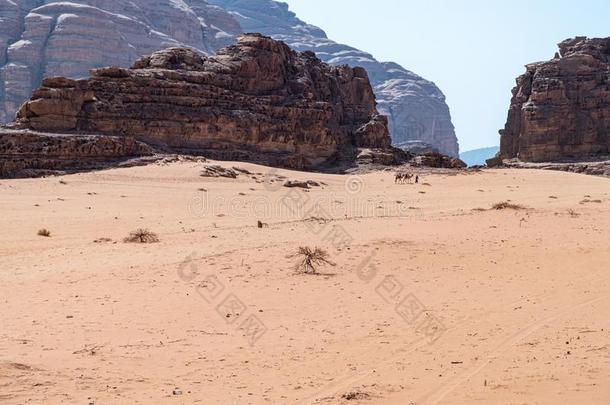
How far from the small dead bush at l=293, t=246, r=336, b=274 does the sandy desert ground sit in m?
0.20

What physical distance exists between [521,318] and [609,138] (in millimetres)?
57283

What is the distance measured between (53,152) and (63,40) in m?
85.2

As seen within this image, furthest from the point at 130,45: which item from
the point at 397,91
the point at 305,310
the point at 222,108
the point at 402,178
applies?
the point at 305,310

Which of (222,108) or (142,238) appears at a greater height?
(222,108)

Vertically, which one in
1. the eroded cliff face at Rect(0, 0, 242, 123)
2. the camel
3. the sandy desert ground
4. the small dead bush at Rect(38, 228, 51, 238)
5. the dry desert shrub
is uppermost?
the eroded cliff face at Rect(0, 0, 242, 123)

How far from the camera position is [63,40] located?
353ft

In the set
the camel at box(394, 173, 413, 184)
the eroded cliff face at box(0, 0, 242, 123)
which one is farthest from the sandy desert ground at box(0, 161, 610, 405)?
the eroded cliff face at box(0, 0, 242, 123)

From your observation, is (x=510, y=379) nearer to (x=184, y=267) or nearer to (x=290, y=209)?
(x=184, y=267)

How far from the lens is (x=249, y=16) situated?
198000 millimetres

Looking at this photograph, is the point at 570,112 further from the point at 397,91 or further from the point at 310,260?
the point at 397,91

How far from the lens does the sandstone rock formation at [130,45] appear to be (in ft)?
350

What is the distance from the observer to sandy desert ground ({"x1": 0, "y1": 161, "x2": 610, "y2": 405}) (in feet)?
18.8

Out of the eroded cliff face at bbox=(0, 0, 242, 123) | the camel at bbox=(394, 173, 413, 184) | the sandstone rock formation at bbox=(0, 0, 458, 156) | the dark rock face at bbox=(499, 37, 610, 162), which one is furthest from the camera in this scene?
the sandstone rock formation at bbox=(0, 0, 458, 156)

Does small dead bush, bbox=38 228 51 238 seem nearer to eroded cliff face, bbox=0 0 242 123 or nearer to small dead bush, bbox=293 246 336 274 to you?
small dead bush, bbox=293 246 336 274
